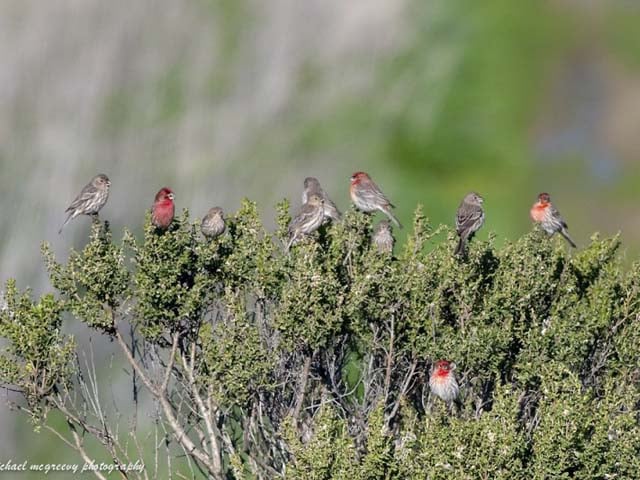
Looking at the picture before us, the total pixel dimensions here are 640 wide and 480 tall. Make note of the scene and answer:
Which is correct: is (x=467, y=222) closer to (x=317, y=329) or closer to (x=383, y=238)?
(x=383, y=238)

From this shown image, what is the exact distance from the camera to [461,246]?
21.8 meters

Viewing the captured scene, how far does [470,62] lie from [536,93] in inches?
116

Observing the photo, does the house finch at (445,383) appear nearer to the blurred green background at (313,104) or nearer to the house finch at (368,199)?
the house finch at (368,199)

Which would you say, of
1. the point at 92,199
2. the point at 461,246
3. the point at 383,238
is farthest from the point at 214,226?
the point at 461,246

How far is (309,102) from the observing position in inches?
2066

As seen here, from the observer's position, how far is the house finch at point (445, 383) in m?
20.0

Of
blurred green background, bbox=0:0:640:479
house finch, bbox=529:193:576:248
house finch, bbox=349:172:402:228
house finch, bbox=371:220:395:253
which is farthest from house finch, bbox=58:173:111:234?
blurred green background, bbox=0:0:640:479

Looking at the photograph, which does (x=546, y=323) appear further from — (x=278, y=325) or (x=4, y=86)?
(x=4, y=86)

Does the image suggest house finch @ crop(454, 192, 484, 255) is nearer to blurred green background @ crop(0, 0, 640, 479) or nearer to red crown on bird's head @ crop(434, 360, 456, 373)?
red crown on bird's head @ crop(434, 360, 456, 373)

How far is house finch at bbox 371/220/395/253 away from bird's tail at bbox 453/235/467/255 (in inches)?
40.7

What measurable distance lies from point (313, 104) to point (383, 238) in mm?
30006

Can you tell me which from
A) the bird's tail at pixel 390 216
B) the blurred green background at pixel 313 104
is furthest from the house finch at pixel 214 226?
the blurred green background at pixel 313 104

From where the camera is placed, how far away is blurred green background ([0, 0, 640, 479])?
47531mm

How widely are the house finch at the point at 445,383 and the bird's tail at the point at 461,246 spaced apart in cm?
206
